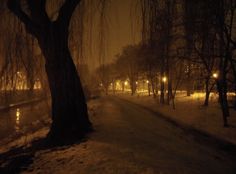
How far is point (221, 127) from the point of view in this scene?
34.2ft

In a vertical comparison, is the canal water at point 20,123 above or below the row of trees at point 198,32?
below

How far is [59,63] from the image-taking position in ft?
20.0

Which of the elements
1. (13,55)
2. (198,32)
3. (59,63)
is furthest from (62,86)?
(198,32)

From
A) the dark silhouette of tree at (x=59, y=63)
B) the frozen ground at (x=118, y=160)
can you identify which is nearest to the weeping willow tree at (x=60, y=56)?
the dark silhouette of tree at (x=59, y=63)

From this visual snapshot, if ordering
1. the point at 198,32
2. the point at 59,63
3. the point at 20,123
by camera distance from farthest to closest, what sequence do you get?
the point at 20,123 → the point at 198,32 → the point at 59,63

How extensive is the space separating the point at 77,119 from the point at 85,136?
57cm

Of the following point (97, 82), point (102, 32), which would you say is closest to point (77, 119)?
point (102, 32)

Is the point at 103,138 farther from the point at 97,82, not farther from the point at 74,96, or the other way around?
the point at 97,82

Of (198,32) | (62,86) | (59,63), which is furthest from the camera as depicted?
(198,32)

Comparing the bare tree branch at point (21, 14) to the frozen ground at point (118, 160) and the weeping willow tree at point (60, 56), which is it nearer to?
the weeping willow tree at point (60, 56)

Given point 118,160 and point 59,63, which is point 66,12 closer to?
point 59,63

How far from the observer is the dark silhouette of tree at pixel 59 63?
6.02m

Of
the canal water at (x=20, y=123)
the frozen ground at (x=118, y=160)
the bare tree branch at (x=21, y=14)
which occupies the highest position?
the bare tree branch at (x=21, y=14)

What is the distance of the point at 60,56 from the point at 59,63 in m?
0.20
